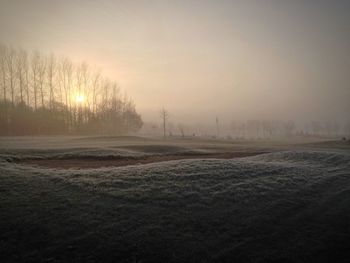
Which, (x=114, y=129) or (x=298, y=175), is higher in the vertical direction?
(x=114, y=129)

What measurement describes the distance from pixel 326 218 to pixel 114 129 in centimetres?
7662

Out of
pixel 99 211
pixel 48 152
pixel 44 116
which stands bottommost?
pixel 99 211

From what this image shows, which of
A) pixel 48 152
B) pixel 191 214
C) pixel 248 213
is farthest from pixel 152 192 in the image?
pixel 48 152

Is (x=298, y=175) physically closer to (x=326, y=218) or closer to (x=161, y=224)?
(x=326, y=218)

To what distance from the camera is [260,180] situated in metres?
15.3

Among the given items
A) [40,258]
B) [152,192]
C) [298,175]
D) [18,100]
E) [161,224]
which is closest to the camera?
[40,258]

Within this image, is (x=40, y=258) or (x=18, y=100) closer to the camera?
(x=40, y=258)

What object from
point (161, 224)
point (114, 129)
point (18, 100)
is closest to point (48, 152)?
point (161, 224)

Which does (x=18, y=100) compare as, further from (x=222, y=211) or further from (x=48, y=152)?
(x=222, y=211)

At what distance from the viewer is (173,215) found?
10602 mm

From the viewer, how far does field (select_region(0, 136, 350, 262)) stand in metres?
8.38

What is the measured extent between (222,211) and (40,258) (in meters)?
6.99

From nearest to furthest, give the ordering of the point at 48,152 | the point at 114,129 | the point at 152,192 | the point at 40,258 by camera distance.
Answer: the point at 40,258 → the point at 152,192 → the point at 48,152 → the point at 114,129

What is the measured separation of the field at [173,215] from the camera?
838 cm
